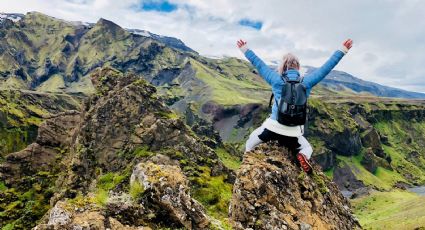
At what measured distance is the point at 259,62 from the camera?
18344 millimetres

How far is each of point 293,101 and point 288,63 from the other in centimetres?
178

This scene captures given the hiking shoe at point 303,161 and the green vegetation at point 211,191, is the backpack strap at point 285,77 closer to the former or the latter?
the hiking shoe at point 303,161

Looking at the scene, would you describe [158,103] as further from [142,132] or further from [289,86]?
[289,86]

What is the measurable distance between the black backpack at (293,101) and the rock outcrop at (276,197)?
2.76m

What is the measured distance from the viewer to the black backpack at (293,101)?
57.8 ft

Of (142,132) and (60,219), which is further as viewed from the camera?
(142,132)

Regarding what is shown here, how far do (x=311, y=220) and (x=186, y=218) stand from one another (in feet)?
17.6

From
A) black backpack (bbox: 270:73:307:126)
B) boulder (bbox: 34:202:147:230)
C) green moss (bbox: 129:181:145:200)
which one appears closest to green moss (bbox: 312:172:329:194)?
black backpack (bbox: 270:73:307:126)

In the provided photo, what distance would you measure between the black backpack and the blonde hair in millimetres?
668

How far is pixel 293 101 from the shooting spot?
57.9 ft

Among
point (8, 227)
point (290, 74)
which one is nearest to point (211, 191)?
point (8, 227)

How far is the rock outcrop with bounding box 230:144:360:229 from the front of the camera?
1858cm

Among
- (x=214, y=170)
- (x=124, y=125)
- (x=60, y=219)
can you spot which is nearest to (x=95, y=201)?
(x=60, y=219)

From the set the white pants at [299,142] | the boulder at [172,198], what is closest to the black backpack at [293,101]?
the white pants at [299,142]
